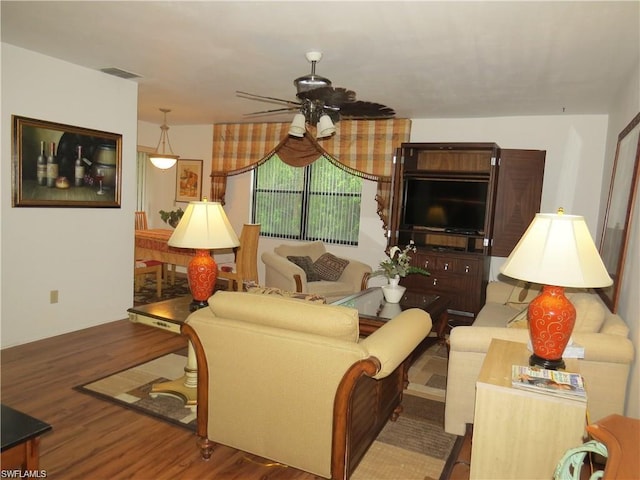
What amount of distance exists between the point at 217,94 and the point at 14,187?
2174 millimetres

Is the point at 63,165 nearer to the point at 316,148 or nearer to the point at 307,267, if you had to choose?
the point at 307,267

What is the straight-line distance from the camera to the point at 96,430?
2.71 meters

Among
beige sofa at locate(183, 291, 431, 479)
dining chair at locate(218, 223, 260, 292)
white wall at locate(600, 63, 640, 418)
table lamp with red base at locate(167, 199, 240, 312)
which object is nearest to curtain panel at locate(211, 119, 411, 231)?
dining chair at locate(218, 223, 260, 292)

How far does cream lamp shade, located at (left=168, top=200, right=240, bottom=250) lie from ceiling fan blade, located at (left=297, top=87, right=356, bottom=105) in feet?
3.39

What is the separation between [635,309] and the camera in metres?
2.64

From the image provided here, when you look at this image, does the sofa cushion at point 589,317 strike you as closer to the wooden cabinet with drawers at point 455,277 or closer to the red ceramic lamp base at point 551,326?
the red ceramic lamp base at point 551,326

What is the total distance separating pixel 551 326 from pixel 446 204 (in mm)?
3381

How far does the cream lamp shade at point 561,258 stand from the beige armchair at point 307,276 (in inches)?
115

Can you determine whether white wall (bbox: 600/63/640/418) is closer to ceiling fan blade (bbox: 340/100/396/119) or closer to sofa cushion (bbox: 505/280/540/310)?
sofa cushion (bbox: 505/280/540/310)

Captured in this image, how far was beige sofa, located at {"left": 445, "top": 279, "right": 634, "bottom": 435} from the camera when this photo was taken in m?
2.45

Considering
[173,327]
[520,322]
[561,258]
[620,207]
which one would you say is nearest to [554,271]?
[561,258]

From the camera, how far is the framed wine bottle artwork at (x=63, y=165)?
12.8ft

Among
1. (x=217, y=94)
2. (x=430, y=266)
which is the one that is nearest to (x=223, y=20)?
(x=217, y=94)

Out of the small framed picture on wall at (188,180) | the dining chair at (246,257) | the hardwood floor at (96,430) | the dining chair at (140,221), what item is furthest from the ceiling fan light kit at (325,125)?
the dining chair at (140,221)
